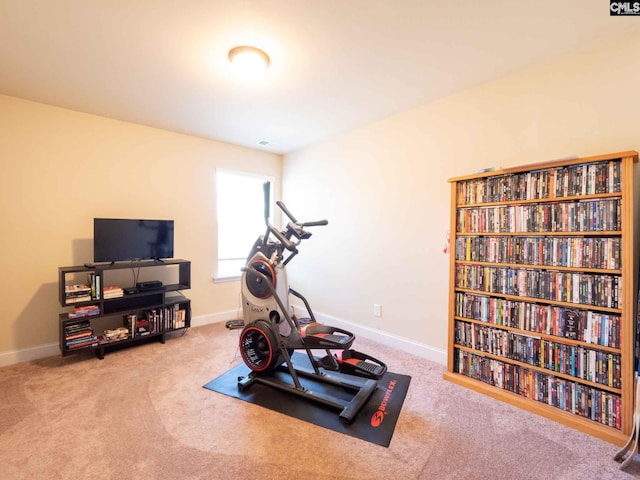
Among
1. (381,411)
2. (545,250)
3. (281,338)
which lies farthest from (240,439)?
(545,250)

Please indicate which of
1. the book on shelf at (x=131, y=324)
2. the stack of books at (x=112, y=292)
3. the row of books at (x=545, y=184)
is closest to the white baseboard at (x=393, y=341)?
the row of books at (x=545, y=184)

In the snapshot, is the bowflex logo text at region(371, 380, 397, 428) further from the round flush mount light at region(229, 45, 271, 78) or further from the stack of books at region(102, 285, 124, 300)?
the stack of books at region(102, 285, 124, 300)

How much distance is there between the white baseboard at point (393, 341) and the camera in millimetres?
2691

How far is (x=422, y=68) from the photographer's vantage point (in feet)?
7.06

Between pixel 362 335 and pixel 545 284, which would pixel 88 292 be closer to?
pixel 362 335

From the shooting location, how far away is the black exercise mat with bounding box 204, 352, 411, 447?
1.77 meters

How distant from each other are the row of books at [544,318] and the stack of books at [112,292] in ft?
10.5

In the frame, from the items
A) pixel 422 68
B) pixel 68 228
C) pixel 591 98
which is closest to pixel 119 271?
pixel 68 228

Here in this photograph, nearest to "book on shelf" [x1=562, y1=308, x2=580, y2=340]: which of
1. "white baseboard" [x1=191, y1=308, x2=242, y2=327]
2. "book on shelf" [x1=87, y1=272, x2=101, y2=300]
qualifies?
"white baseboard" [x1=191, y1=308, x2=242, y2=327]

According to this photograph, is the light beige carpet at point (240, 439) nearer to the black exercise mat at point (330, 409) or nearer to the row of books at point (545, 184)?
the black exercise mat at point (330, 409)

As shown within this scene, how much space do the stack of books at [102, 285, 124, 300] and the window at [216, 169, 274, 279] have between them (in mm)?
1169

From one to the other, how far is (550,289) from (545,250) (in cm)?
26

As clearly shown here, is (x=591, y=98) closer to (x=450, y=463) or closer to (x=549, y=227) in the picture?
(x=549, y=227)

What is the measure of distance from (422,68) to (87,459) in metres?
3.25
